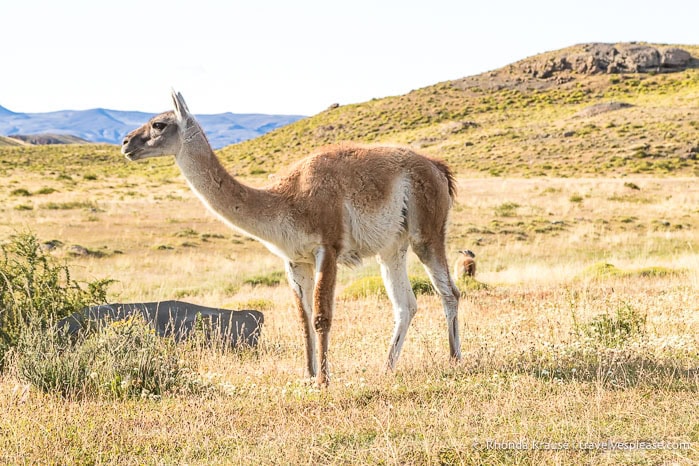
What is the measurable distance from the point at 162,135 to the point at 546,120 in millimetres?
74207

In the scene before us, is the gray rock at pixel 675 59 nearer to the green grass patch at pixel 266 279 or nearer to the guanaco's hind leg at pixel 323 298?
the green grass patch at pixel 266 279

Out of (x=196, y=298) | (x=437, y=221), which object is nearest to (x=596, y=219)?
(x=196, y=298)

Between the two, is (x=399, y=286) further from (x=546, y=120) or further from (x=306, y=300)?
(x=546, y=120)

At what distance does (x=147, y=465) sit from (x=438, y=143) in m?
71.1

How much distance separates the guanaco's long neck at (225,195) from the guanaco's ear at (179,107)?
0.54 feet

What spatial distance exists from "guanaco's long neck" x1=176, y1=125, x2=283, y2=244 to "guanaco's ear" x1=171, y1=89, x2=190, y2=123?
16 cm

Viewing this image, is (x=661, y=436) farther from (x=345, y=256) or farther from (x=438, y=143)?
(x=438, y=143)

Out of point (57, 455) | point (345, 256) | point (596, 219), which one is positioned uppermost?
point (345, 256)

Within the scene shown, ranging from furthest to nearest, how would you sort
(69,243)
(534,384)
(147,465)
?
(69,243) → (534,384) → (147,465)

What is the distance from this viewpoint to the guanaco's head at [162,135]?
6.97 metres

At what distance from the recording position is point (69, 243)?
22.9m

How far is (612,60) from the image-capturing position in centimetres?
9881

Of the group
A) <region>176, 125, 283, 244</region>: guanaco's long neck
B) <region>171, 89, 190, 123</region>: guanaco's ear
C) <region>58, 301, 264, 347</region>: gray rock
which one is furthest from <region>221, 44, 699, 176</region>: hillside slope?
<region>171, 89, 190, 123</region>: guanaco's ear

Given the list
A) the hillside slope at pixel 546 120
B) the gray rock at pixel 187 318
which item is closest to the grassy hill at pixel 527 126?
the hillside slope at pixel 546 120
